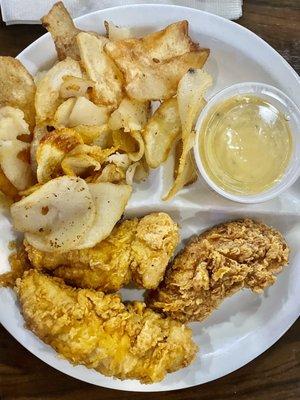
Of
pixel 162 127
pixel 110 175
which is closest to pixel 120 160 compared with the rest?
pixel 110 175

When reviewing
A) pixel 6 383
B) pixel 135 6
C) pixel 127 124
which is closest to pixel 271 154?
pixel 127 124

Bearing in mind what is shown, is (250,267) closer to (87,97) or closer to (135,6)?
(87,97)

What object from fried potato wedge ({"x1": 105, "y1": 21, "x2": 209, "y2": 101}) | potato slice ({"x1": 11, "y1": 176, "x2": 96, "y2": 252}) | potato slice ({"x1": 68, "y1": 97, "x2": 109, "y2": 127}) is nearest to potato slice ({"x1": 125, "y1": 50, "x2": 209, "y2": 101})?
fried potato wedge ({"x1": 105, "y1": 21, "x2": 209, "y2": 101})

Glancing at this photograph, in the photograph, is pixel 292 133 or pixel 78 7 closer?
pixel 292 133

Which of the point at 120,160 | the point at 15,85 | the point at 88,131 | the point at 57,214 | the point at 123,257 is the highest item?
the point at 15,85

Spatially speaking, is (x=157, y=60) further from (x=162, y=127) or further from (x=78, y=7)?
(x=78, y=7)

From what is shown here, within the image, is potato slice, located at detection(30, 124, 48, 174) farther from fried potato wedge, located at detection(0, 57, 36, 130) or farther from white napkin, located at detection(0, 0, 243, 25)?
white napkin, located at detection(0, 0, 243, 25)

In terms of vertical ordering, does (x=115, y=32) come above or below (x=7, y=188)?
above
